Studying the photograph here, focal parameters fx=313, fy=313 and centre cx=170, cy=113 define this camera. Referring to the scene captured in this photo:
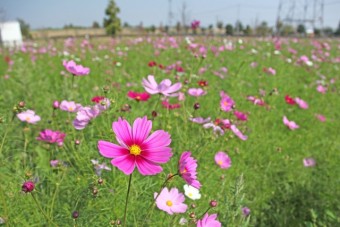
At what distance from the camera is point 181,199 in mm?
1149

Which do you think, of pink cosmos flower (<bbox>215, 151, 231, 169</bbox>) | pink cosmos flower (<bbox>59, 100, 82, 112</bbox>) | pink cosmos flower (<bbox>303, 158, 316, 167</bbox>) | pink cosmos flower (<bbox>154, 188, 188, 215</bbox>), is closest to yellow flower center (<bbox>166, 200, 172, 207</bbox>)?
pink cosmos flower (<bbox>154, 188, 188, 215</bbox>)

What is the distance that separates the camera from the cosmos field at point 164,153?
1.02 m

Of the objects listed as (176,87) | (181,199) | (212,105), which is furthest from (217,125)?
(212,105)

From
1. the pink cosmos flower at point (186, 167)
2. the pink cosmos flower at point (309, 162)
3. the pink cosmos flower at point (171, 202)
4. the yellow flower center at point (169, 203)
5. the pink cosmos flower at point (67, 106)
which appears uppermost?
the pink cosmos flower at point (186, 167)

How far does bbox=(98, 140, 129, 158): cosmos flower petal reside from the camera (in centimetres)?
70

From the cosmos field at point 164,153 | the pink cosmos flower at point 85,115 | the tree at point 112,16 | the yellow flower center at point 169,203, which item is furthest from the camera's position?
the tree at point 112,16

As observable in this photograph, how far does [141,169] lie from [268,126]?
2506mm

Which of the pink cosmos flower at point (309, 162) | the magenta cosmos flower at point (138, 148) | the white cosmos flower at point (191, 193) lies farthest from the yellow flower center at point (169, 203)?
the pink cosmos flower at point (309, 162)

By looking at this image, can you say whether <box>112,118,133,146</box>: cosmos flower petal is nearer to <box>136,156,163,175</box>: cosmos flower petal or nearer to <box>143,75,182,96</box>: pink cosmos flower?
<box>136,156,163,175</box>: cosmos flower petal

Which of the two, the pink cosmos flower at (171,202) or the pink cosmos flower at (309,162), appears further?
the pink cosmos flower at (309,162)

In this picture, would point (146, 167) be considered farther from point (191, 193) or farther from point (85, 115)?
point (191, 193)

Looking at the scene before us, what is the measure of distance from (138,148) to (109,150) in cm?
10

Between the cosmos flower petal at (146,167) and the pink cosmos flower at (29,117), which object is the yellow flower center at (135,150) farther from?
the pink cosmos flower at (29,117)

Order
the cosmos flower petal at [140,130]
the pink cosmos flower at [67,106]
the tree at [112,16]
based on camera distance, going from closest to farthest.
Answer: the cosmos flower petal at [140,130] < the pink cosmos flower at [67,106] < the tree at [112,16]
